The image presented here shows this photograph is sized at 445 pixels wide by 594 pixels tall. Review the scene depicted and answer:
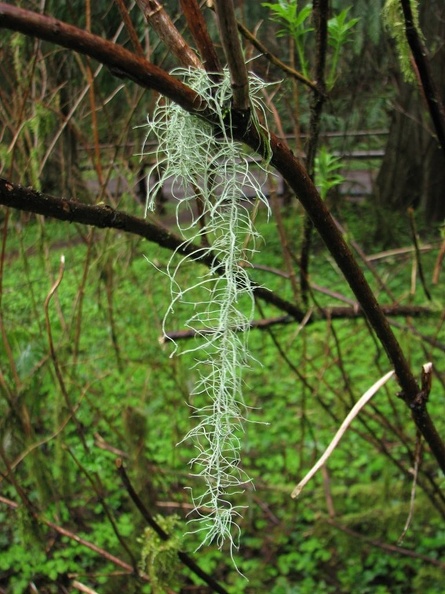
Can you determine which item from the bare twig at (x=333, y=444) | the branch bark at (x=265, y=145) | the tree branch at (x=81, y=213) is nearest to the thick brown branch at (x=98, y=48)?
the branch bark at (x=265, y=145)

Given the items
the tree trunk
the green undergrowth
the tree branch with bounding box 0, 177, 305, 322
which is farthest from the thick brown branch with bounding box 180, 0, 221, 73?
the tree trunk

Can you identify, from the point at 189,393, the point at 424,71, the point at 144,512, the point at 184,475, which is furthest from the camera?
the point at 184,475

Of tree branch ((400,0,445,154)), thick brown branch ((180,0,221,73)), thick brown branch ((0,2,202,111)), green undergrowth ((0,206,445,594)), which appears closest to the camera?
thick brown branch ((0,2,202,111))

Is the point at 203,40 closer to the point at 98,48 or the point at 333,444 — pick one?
the point at 98,48

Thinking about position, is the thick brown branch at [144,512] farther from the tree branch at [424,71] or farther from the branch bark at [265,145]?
the tree branch at [424,71]

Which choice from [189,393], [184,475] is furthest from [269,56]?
[184,475]

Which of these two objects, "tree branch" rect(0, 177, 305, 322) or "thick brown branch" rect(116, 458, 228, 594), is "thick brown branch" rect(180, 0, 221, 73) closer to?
"tree branch" rect(0, 177, 305, 322)

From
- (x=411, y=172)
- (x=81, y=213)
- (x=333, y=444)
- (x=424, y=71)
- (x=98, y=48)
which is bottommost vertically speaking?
(x=333, y=444)

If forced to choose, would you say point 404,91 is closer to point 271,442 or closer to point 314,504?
point 271,442

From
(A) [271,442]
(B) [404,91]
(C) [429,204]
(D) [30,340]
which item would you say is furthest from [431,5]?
(D) [30,340]

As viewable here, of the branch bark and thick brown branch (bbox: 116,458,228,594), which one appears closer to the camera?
the branch bark

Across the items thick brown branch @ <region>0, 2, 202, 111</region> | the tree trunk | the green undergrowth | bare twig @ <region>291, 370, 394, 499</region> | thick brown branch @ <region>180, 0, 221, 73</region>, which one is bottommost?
the green undergrowth

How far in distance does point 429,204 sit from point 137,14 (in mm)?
2960

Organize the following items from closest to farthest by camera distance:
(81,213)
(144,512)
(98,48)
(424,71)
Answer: (98,48) < (81,213) < (424,71) < (144,512)
